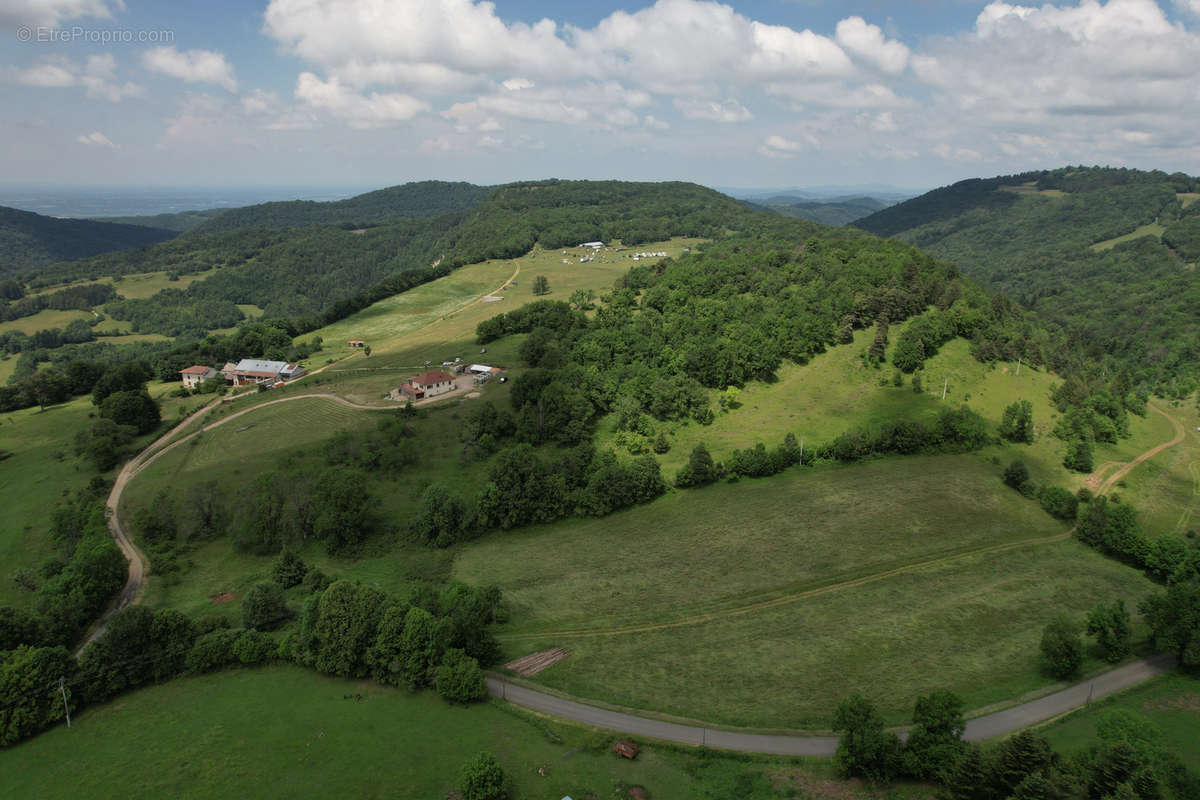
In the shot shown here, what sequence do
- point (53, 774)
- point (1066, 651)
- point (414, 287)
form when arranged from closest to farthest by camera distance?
point (53, 774) → point (1066, 651) → point (414, 287)

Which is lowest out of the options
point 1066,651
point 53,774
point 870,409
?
point 53,774

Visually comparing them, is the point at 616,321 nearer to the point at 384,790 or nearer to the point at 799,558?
the point at 799,558

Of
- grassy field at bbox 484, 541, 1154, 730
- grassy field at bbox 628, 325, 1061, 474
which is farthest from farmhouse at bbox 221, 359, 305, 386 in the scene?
grassy field at bbox 484, 541, 1154, 730

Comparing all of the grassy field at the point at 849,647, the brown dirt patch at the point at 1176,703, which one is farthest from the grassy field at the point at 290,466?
the brown dirt patch at the point at 1176,703

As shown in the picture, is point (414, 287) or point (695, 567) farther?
point (414, 287)

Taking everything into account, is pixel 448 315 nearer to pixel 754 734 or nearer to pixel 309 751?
pixel 309 751

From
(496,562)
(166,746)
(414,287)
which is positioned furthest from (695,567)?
Answer: (414,287)
